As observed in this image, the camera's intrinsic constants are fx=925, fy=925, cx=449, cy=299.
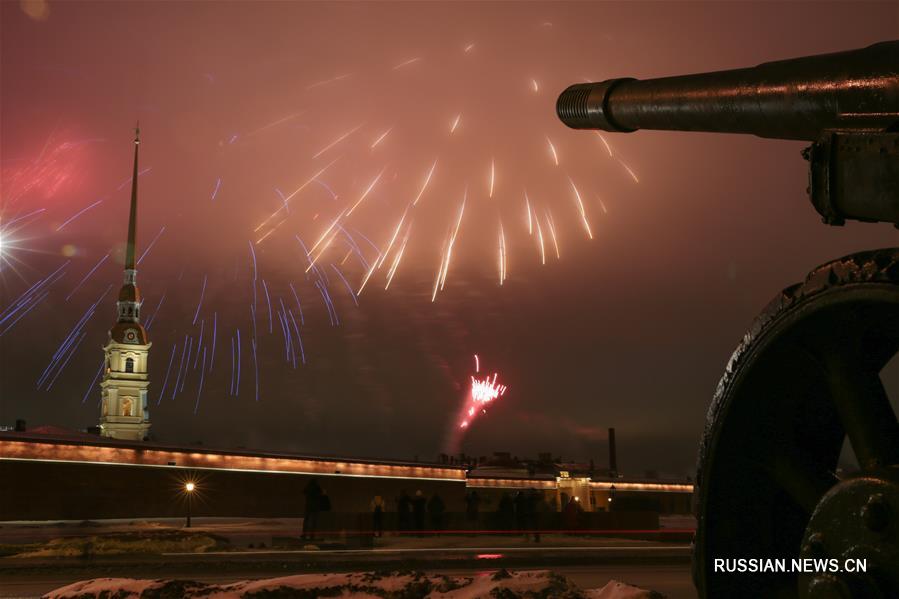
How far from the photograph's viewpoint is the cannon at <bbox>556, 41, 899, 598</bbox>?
2.54 meters

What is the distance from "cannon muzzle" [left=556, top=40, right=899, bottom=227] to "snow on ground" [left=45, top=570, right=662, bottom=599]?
2.89m

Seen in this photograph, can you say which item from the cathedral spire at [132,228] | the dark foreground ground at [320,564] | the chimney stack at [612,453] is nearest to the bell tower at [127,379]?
the cathedral spire at [132,228]

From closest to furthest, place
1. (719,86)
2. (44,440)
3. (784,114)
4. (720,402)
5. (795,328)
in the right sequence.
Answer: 1. (795,328)
2. (720,402)
3. (784,114)
4. (719,86)
5. (44,440)

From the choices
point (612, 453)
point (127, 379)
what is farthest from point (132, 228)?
point (612, 453)

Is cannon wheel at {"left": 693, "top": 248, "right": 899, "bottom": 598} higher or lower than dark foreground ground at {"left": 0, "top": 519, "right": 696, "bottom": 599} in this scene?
higher

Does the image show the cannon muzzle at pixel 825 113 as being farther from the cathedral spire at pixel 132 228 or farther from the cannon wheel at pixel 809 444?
the cathedral spire at pixel 132 228

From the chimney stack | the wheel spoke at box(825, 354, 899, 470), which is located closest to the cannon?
the wheel spoke at box(825, 354, 899, 470)

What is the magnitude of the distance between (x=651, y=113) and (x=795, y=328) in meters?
2.31

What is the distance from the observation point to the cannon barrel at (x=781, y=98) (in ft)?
9.86

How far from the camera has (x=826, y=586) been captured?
2502 mm

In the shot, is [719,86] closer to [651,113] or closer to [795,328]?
[651,113]

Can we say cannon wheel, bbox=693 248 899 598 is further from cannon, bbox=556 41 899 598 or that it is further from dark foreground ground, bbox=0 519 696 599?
dark foreground ground, bbox=0 519 696 599

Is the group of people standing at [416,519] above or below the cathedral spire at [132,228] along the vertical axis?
below

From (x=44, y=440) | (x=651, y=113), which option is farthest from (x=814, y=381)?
(x=44, y=440)
